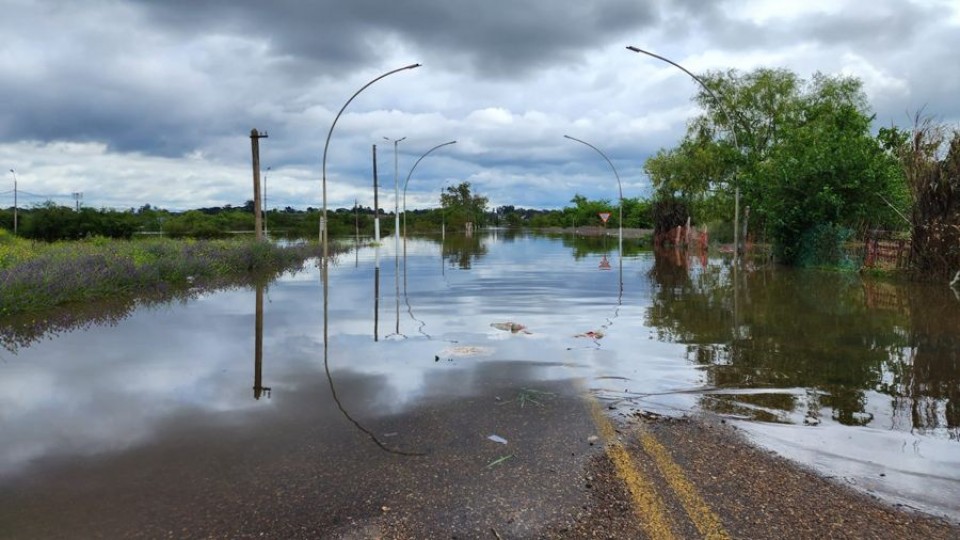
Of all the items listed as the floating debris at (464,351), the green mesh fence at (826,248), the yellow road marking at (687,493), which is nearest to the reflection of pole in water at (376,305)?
the floating debris at (464,351)

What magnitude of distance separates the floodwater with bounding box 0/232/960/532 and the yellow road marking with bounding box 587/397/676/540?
852 millimetres

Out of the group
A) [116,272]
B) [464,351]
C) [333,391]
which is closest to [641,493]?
[333,391]

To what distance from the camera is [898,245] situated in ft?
69.4

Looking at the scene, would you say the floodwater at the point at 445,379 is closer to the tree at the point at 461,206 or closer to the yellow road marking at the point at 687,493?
the yellow road marking at the point at 687,493

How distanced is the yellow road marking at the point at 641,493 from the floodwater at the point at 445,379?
2.79ft

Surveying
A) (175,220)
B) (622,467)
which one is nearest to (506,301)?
(622,467)

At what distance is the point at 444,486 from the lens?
4.13 metres

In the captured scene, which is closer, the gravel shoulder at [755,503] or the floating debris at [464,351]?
the gravel shoulder at [755,503]

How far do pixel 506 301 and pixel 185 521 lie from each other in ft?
37.1

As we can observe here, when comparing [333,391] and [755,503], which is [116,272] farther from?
[755,503]

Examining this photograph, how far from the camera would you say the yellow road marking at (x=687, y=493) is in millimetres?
3497

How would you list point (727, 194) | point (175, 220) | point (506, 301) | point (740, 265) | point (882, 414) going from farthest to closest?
1. point (175, 220)
2. point (727, 194)
3. point (740, 265)
4. point (506, 301)
5. point (882, 414)

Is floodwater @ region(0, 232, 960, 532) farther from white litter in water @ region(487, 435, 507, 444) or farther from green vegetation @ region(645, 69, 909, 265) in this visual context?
green vegetation @ region(645, 69, 909, 265)

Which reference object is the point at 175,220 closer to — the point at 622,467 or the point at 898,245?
the point at 898,245
